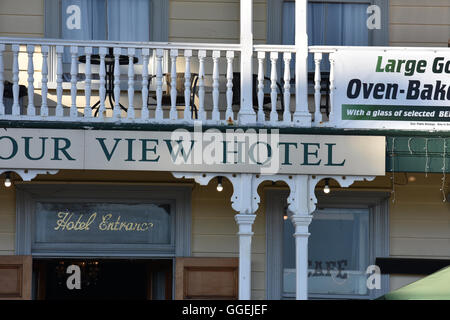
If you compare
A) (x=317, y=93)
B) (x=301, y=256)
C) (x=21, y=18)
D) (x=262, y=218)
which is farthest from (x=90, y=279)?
(x=317, y=93)

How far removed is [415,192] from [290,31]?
263 centimetres

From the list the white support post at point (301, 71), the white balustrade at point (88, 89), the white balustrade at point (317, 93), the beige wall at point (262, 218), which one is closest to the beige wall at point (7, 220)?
the beige wall at point (262, 218)

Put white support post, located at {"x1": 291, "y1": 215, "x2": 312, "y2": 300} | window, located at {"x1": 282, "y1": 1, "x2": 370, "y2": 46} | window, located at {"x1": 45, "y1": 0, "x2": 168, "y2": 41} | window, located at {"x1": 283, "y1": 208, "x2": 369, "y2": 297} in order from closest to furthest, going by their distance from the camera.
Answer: white support post, located at {"x1": 291, "y1": 215, "x2": 312, "y2": 300} < window, located at {"x1": 283, "y1": 208, "x2": 369, "y2": 297} < window, located at {"x1": 45, "y1": 0, "x2": 168, "y2": 41} < window, located at {"x1": 282, "y1": 1, "x2": 370, "y2": 46}

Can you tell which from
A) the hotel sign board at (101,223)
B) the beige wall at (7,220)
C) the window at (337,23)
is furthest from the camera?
the window at (337,23)

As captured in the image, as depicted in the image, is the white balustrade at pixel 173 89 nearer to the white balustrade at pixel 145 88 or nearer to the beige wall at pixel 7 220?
the white balustrade at pixel 145 88

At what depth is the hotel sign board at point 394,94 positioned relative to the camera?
12.0 m

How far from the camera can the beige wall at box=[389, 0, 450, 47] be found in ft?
44.7

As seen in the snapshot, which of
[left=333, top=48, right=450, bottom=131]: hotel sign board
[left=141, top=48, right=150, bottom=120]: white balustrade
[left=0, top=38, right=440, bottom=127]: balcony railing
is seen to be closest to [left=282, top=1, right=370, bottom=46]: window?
[left=0, top=38, right=440, bottom=127]: balcony railing

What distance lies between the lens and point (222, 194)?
13.3 meters

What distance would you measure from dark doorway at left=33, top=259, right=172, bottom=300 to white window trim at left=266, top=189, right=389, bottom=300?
4.38 feet

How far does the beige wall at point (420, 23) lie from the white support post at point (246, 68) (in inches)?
96.1

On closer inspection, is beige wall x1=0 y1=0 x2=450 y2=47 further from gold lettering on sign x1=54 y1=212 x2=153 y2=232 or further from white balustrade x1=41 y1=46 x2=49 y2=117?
gold lettering on sign x1=54 y1=212 x2=153 y2=232

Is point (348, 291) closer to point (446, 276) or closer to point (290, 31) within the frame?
point (290, 31)
